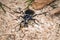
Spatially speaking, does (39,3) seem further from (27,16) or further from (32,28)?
(32,28)

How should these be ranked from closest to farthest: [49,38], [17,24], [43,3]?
[49,38] < [17,24] < [43,3]

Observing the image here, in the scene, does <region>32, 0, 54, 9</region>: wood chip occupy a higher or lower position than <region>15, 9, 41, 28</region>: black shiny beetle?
higher

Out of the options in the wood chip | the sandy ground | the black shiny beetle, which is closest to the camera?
the sandy ground

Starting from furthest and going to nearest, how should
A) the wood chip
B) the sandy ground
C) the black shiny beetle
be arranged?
the wood chip, the black shiny beetle, the sandy ground

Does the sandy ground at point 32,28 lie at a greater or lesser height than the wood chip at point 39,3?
lesser

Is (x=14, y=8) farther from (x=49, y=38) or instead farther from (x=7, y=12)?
(x=49, y=38)

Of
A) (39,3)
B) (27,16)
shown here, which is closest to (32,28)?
(27,16)

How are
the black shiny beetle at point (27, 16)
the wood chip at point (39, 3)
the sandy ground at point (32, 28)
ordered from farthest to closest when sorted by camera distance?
the wood chip at point (39, 3) → the black shiny beetle at point (27, 16) → the sandy ground at point (32, 28)

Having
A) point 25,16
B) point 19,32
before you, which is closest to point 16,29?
point 19,32
